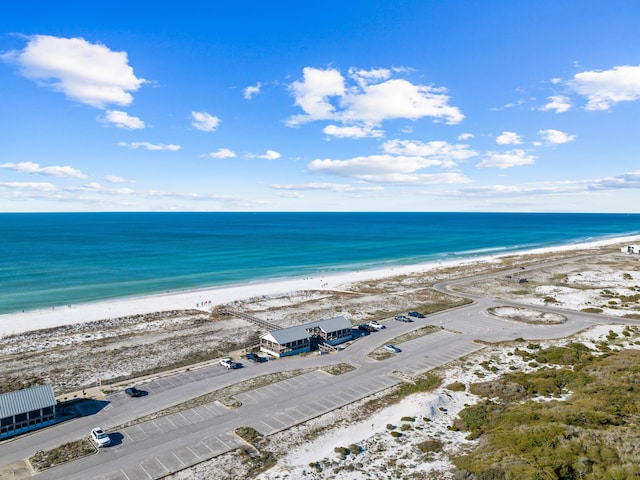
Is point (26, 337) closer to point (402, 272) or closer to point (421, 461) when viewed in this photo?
point (421, 461)

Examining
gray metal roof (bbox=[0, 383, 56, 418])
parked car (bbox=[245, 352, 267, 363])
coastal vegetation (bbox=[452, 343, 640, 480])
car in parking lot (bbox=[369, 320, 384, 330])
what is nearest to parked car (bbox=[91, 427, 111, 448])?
gray metal roof (bbox=[0, 383, 56, 418])

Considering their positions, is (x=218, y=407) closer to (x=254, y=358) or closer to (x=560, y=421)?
(x=254, y=358)

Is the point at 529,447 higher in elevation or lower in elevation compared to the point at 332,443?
higher

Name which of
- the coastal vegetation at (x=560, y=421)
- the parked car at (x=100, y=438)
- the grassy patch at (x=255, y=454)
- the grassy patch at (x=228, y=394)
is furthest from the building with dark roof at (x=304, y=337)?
the parked car at (x=100, y=438)

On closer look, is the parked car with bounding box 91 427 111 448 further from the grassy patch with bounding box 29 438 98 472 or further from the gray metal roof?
the gray metal roof

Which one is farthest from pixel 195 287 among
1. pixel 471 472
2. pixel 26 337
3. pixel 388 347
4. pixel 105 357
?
pixel 471 472

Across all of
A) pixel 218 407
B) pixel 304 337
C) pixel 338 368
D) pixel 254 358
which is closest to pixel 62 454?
pixel 218 407
